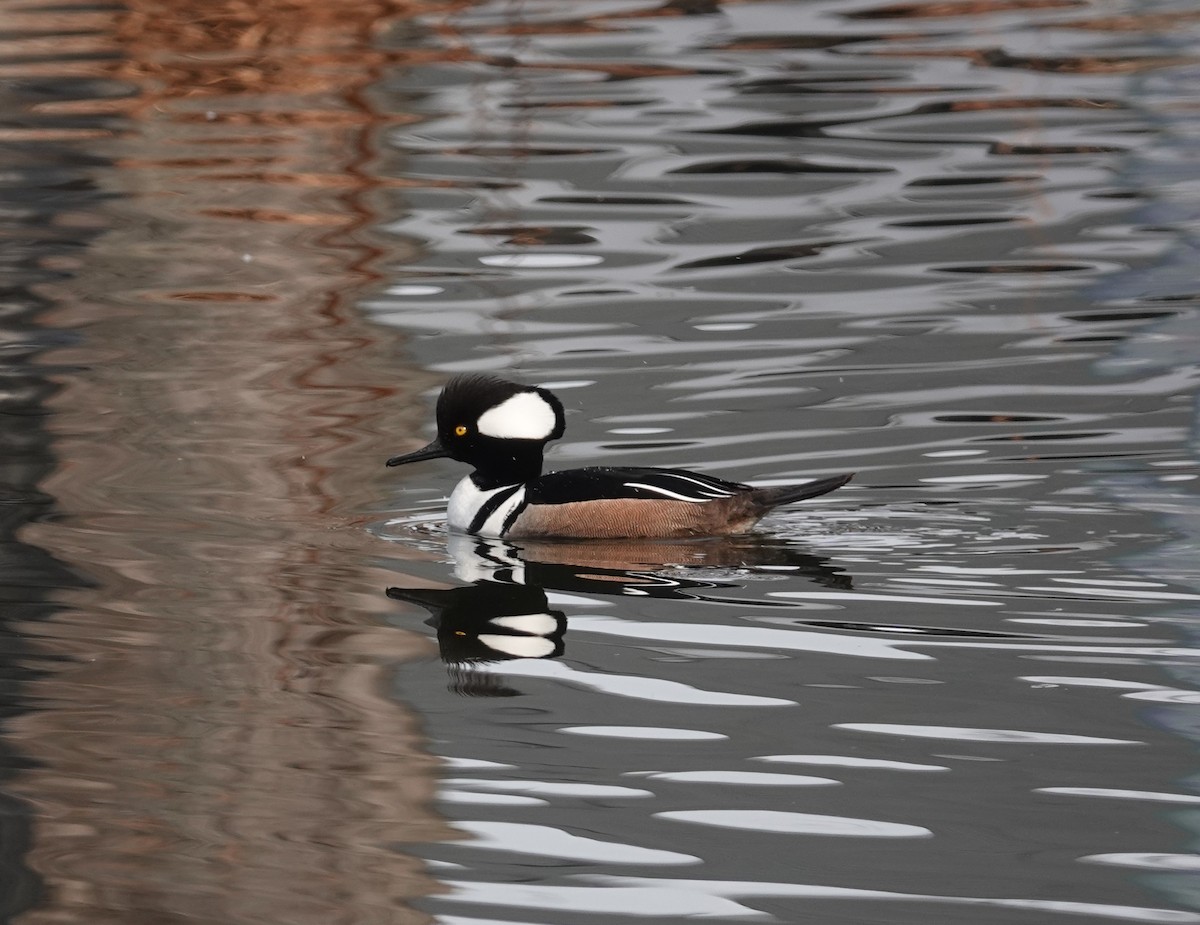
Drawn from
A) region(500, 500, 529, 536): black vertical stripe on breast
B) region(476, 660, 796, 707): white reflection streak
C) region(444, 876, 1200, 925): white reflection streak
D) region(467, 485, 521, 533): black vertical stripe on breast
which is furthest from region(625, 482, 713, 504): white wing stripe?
region(444, 876, 1200, 925): white reflection streak

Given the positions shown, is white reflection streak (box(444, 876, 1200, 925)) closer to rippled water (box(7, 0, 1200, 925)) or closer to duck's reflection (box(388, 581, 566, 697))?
rippled water (box(7, 0, 1200, 925))

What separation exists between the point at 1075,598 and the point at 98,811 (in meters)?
3.28

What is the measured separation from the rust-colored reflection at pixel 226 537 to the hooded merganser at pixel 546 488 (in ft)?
1.68

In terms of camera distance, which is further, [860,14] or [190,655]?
[860,14]

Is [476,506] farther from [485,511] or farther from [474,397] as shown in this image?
[474,397]

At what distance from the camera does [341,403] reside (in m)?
10.1

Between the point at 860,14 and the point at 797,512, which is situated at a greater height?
the point at 860,14

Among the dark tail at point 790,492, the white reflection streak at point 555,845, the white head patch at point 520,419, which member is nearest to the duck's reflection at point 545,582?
the dark tail at point 790,492

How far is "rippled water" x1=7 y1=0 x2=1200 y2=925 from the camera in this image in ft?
16.4

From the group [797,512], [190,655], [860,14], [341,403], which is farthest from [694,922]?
[860,14]

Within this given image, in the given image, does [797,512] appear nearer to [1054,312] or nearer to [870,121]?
[1054,312]

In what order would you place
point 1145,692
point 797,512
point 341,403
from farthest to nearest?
point 341,403 → point 797,512 → point 1145,692

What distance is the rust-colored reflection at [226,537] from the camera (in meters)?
5.03

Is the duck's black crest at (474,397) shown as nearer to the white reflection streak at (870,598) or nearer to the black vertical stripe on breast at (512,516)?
the black vertical stripe on breast at (512,516)
